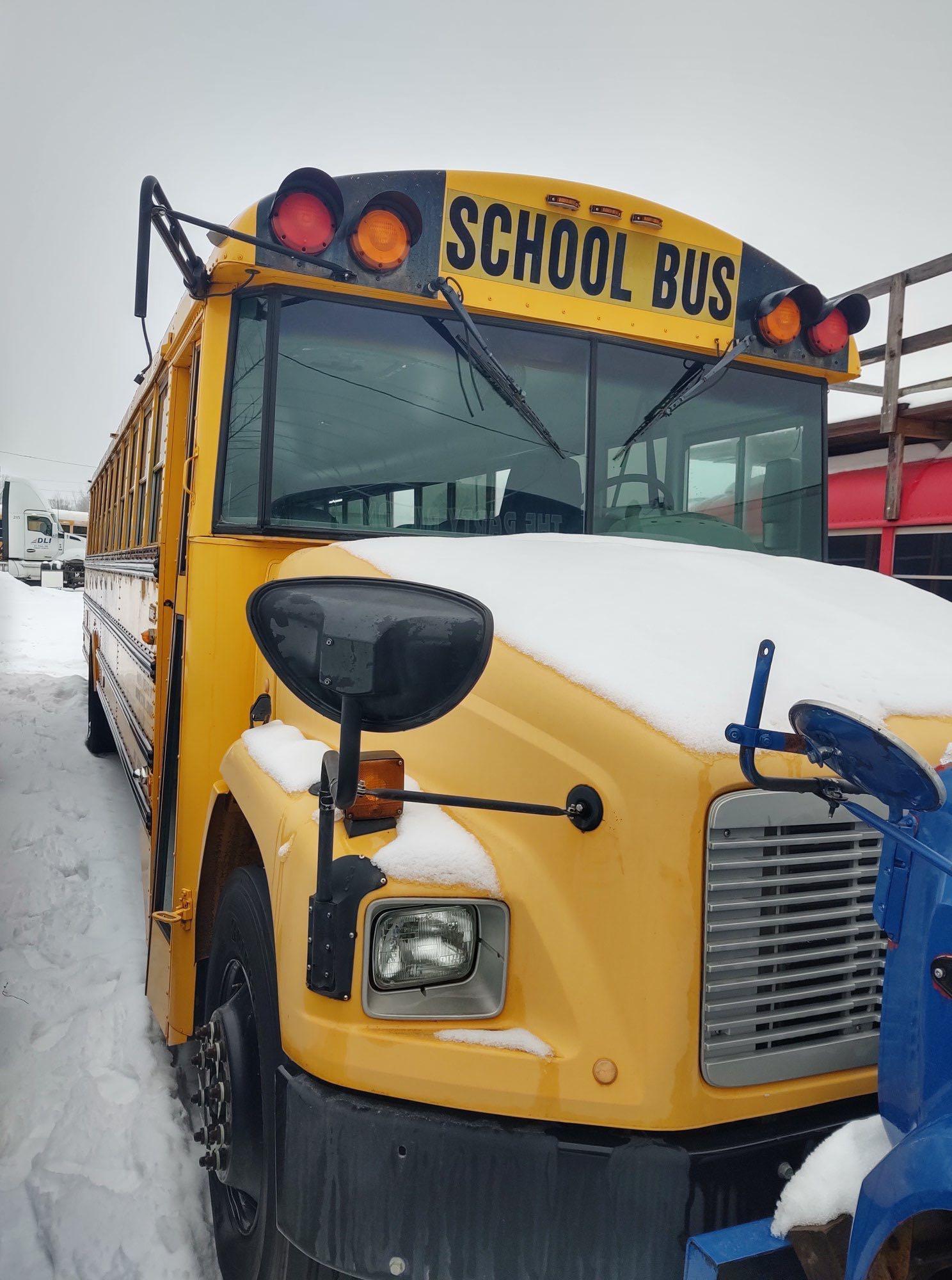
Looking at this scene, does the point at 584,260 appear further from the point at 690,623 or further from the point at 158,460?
the point at 158,460

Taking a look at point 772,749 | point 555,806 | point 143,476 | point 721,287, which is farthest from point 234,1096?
point 143,476

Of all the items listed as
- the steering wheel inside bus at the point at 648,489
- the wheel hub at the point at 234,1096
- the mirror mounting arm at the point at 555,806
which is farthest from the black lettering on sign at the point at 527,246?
the wheel hub at the point at 234,1096

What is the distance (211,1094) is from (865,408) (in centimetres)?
875

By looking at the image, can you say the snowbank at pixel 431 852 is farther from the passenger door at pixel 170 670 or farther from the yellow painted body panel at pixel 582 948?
the passenger door at pixel 170 670

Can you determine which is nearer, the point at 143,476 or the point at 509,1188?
the point at 509,1188

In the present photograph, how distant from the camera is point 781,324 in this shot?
8.81 feet

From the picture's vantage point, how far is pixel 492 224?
2.34 meters

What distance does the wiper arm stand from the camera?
90.1 inches

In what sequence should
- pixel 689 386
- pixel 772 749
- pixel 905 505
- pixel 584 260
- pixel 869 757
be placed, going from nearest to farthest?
pixel 869 757 < pixel 772 749 < pixel 584 260 < pixel 689 386 < pixel 905 505

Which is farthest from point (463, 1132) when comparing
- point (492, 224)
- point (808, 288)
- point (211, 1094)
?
point (808, 288)

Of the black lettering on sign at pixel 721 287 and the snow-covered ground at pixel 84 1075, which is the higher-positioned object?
the black lettering on sign at pixel 721 287

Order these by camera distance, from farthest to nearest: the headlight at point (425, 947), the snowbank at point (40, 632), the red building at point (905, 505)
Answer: the snowbank at point (40, 632), the red building at point (905, 505), the headlight at point (425, 947)

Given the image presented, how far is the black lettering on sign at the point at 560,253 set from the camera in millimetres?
2408

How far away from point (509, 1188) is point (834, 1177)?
0.43 metres
